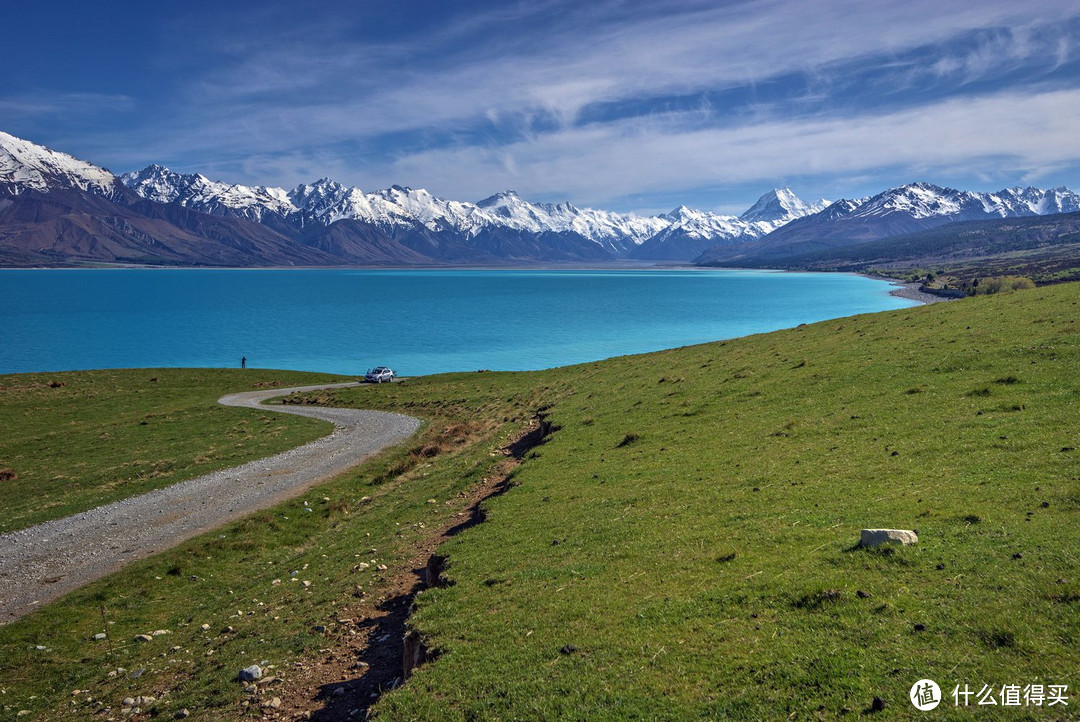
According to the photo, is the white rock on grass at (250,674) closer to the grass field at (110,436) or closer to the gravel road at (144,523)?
the gravel road at (144,523)

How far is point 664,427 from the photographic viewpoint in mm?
31438

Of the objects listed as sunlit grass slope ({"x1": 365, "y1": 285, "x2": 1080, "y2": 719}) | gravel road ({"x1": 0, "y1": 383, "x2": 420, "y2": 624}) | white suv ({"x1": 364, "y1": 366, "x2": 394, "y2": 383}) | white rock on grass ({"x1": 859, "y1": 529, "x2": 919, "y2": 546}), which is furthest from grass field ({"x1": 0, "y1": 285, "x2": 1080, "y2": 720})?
white suv ({"x1": 364, "y1": 366, "x2": 394, "y2": 383})

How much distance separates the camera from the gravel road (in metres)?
24.4

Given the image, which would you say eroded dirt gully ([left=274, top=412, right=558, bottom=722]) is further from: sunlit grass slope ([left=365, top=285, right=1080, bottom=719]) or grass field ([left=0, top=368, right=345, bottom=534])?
grass field ([left=0, top=368, right=345, bottom=534])

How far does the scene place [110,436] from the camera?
4994 cm

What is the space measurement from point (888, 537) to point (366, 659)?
12708 millimetres

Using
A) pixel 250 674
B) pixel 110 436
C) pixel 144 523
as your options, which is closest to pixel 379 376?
pixel 110 436

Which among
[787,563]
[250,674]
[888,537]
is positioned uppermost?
[888,537]

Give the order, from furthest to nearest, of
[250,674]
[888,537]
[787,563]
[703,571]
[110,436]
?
[110,436], [250,674], [703,571], [787,563], [888,537]

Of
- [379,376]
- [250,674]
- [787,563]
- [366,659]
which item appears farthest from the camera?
[379,376]

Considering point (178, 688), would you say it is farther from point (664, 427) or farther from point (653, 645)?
point (664, 427)

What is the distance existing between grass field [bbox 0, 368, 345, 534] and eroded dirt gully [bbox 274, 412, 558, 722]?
23.0 meters

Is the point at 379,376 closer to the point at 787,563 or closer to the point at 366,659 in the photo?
the point at 366,659

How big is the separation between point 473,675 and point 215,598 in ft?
49.1
